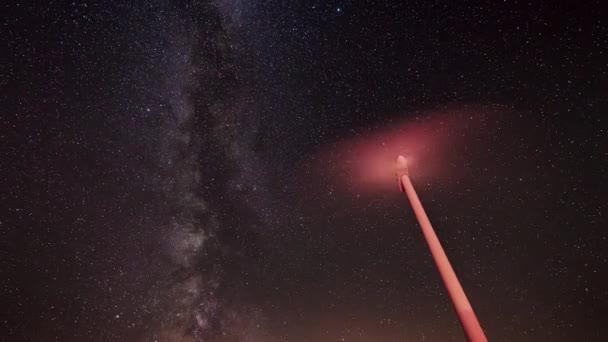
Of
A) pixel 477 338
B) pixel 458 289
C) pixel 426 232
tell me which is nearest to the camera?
pixel 477 338

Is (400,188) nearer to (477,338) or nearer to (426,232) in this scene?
(426,232)

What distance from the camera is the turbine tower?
6.33m

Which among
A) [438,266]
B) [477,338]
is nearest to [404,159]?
[438,266]

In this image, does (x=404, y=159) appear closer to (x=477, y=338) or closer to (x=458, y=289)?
(x=458, y=289)

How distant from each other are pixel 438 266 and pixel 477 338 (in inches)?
50.0

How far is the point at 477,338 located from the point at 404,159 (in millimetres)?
3249

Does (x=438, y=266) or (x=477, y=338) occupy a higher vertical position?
(x=438, y=266)

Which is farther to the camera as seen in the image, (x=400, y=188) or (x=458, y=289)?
(x=400, y=188)

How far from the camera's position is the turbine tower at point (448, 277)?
633cm

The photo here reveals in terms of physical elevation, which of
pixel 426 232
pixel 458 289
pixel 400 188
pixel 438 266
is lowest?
pixel 458 289

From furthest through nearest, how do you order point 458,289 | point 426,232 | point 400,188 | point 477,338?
point 400,188, point 426,232, point 458,289, point 477,338

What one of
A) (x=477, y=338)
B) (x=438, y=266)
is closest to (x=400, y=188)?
(x=438, y=266)

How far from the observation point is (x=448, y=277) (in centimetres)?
684

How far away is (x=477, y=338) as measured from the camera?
6215 mm
